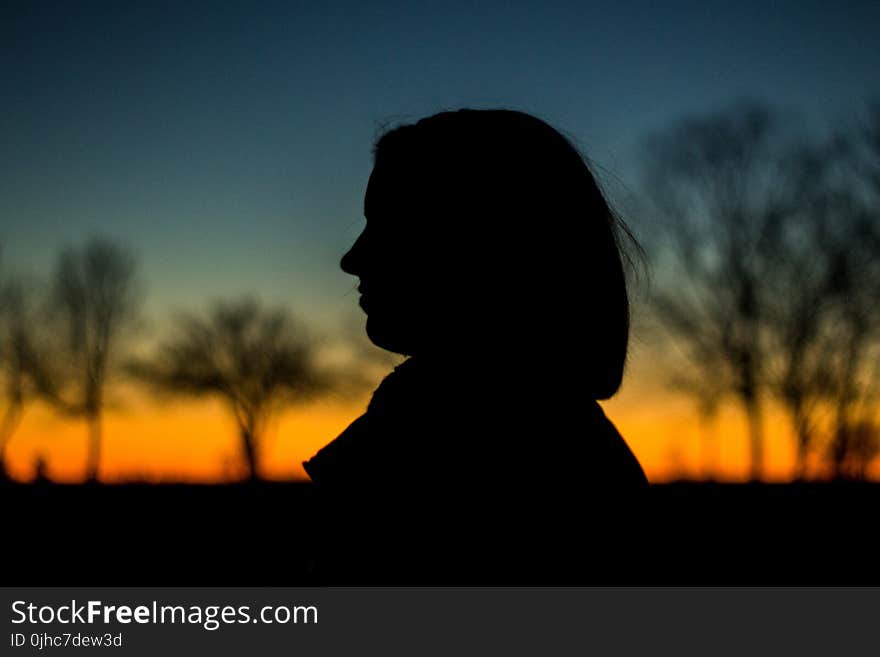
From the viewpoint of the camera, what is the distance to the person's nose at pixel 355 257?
1.64m

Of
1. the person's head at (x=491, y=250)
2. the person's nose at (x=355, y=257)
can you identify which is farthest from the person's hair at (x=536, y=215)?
the person's nose at (x=355, y=257)

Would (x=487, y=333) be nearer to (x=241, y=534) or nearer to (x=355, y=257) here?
(x=355, y=257)

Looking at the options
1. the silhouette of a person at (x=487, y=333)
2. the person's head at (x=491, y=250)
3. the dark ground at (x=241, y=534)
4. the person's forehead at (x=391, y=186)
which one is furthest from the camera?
the dark ground at (x=241, y=534)

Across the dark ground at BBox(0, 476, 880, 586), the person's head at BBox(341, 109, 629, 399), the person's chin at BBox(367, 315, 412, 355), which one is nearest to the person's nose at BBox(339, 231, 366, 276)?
the person's head at BBox(341, 109, 629, 399)

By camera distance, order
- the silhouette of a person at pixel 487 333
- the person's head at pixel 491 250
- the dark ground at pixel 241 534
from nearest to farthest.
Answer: the silhouette of a person at pixel 487 333
the person's head at pixel 491 250
the dark ground at pixel 241 534

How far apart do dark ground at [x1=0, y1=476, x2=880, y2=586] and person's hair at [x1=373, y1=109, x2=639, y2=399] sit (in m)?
5.48

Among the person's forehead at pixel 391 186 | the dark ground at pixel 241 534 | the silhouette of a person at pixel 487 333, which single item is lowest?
the silhouette of a person at pixel 487 333

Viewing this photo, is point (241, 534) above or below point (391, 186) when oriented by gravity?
above

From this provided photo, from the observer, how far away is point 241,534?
37.7 feet

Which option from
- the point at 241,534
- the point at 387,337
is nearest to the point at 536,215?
the point at 387,337

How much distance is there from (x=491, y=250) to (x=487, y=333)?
0.17m

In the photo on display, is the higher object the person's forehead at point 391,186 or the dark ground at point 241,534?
the dark ground at point 241,534

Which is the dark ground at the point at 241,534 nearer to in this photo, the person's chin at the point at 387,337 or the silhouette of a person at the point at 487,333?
the silhouette of a person at the point at 487,333

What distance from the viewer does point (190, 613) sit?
2.79 meters
